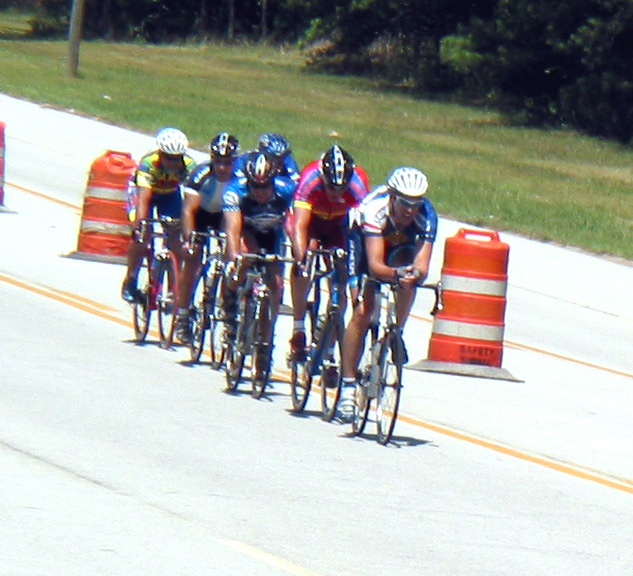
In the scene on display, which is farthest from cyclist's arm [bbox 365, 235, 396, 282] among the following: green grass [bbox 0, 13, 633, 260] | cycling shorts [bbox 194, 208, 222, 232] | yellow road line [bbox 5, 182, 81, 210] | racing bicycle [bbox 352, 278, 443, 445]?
green grass [bbox 0, 13, 633, 260]

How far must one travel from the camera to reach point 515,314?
18656 mm

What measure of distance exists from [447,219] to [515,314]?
706 cm

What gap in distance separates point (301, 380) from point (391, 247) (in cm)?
137

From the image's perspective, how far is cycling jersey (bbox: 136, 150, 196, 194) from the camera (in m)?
13.6

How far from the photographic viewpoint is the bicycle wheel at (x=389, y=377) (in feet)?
33.8

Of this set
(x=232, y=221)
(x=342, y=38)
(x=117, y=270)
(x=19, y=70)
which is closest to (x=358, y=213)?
(x=232, y=221)

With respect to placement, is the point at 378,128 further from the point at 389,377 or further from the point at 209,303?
the point at 389,377

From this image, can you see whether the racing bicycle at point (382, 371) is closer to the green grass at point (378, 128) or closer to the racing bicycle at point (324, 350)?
the racing bicycle at point (324, 350)

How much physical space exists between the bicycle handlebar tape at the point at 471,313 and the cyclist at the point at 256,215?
244 centimetres

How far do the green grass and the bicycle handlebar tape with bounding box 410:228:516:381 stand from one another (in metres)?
9.77

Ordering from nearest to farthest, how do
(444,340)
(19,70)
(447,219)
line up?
(444,340), (447,219), (19,70)

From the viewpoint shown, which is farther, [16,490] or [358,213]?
[358,213]

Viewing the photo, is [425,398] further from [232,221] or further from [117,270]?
[117,270]

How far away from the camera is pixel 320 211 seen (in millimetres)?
11539
